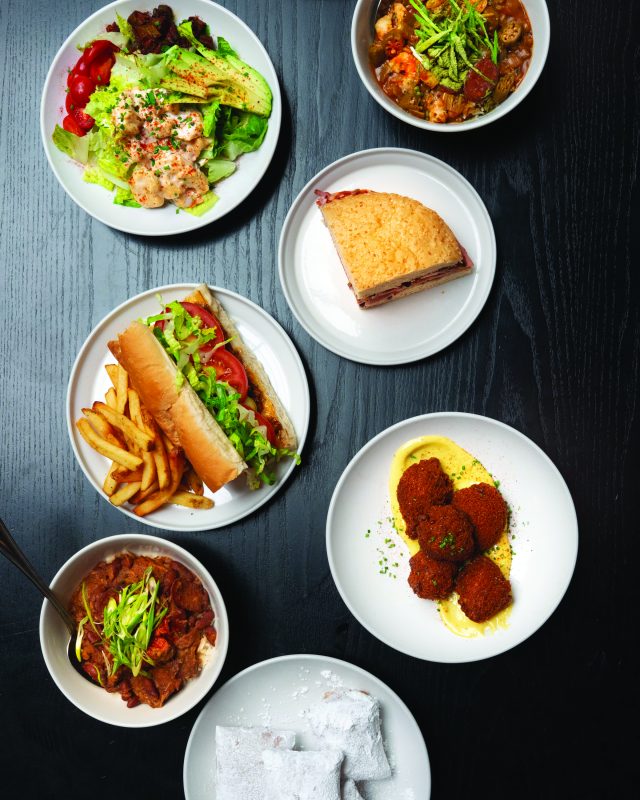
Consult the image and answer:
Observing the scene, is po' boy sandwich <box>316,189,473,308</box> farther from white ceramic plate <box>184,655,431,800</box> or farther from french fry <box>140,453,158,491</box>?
white ceramic plate <box>184,655,431,800</box>

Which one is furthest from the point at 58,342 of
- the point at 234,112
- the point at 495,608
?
the point at 495,608

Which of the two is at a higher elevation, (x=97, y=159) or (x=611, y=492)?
(x=97, y=159)

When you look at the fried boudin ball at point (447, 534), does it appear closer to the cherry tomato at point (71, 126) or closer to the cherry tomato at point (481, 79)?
the cherry tomato at point (481, 79)

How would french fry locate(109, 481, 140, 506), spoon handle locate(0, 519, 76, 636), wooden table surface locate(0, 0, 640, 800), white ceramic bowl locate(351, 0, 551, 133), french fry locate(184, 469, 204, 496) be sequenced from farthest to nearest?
wooden table surface locate(0, 0, 640, 800) < french fry locate(184, 469, 204, 496) < french fry locate(109, 481, 140, 506) < white ceramic bowl locate(351, 0, 551, 133) < spoon handle locate(0, 519, 76, 636)

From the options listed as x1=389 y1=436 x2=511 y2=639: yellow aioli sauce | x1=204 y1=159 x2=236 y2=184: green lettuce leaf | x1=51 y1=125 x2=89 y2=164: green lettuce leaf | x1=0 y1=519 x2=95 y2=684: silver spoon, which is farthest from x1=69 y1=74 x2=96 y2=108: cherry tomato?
x1=389 y1=436 x2=511 y2=639: yellow aioli sauce

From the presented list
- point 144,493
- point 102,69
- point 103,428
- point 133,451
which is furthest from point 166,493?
point 102,69

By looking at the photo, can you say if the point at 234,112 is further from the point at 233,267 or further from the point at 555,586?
the point at 555,586
